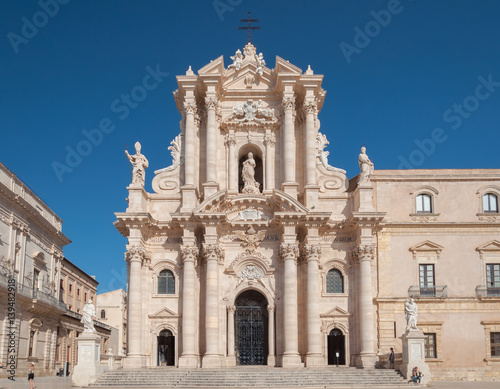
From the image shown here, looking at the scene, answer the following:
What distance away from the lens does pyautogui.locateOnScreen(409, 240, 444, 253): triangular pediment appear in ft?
121

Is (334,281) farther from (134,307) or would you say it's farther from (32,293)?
(32,293)

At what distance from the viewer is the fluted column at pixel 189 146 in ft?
124

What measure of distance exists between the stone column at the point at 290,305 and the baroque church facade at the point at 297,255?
0.06m

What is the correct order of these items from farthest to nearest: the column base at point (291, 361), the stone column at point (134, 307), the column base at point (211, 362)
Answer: the stone column at point (134, 307), the column base at point (211, 362), the column base at point (291, 361)

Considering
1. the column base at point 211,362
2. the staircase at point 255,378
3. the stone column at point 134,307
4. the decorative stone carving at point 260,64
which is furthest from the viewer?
the decorative stone carving at point 260,64

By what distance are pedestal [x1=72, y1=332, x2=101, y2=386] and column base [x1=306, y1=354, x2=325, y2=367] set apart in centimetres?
1058

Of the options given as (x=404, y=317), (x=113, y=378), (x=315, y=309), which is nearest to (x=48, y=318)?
(x=113, y=378)

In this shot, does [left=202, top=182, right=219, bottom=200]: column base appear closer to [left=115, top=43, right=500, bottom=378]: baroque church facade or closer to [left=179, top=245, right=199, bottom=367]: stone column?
[left=115, top=43, right=500, bottom=378]: baroque church facade

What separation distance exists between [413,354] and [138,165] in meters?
17.7

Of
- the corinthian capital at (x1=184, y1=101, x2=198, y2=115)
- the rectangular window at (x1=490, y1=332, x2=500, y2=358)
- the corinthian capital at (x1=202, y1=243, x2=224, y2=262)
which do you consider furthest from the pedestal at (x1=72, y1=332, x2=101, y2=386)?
the rectangular window at (x1=490, y1=332, x2=500, y2=358)

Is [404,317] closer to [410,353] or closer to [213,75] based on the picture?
[410,353]

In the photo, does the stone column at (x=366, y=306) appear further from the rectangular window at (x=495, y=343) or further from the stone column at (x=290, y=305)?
the rectangular window at (x=495, y=343)

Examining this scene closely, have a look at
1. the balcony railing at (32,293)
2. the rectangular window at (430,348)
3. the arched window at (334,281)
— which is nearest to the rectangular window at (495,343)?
the rectangular window at (430,348)

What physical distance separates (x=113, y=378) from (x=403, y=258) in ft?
54.6
